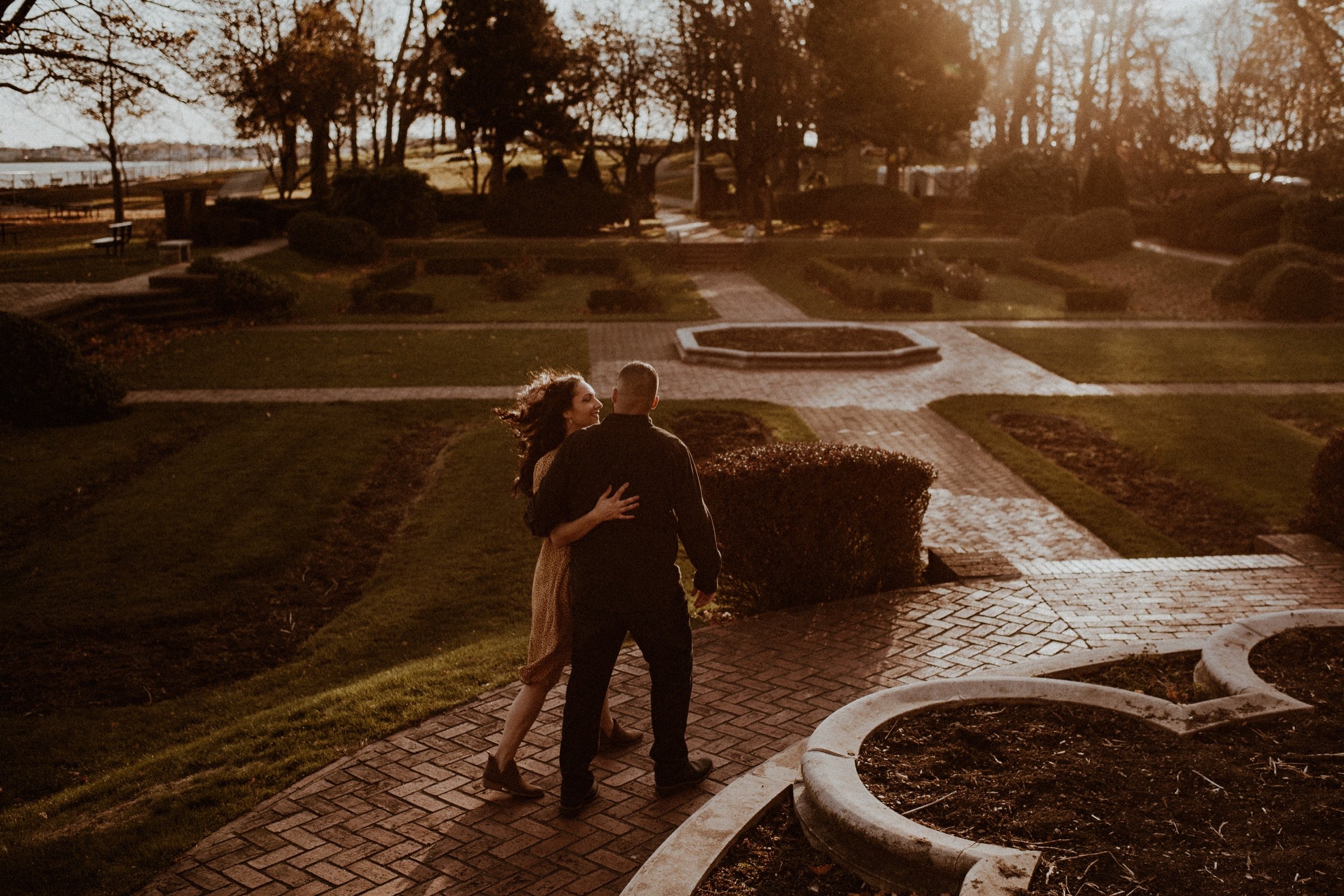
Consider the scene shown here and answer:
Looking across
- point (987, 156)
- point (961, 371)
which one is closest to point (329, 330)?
point (961, 371)

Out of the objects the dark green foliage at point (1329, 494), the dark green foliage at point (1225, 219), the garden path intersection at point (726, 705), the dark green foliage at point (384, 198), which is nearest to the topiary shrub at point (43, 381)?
the garden path intersection at point (726, 705)

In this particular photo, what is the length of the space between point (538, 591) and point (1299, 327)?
20563 millimetres

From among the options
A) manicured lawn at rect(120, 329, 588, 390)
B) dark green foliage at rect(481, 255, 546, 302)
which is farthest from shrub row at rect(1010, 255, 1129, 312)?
dark green foliage at rect(481, 255, 546, 302)

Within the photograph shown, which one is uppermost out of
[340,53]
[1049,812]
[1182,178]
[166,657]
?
[340,53]

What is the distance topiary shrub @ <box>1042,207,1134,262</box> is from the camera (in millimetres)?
30922

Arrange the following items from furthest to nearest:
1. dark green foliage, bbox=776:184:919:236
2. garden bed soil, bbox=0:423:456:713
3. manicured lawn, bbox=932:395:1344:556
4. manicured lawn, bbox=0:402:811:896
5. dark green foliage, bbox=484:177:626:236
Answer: dark green foliage, bbox=776:184:919:236 < dark green foliage, bbox=484:177:626:236 < manicured lawn, bbox=932:395:1344:556 < garden bed soil, bbox=0:423:456:713 < manicured lawn, bbox=0:402:811:896

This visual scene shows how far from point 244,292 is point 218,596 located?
13905 millimetres

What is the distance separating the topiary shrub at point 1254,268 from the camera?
23328 millimetres

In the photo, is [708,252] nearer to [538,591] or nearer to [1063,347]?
[1063,347]

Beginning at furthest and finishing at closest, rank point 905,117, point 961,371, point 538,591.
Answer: point 905,117, point 961,371, point 538,591

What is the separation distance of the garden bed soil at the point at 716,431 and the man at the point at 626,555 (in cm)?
720

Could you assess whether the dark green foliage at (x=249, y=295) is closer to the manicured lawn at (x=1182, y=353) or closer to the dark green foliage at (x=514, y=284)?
the dark green foliage at (x=514, y=284)

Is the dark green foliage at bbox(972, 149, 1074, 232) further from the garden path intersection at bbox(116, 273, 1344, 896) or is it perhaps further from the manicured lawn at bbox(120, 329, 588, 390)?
the garden path intersection at bbox(116, 273, 1344, 896)

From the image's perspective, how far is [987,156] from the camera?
44.4 meters
